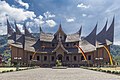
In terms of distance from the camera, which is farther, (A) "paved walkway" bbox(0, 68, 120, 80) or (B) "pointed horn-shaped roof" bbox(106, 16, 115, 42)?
(B) "pointed horn-shaped roof" bbox(106, 16, 115, 42)

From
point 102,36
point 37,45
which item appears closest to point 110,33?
point 102,36

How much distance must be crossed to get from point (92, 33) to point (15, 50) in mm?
27563

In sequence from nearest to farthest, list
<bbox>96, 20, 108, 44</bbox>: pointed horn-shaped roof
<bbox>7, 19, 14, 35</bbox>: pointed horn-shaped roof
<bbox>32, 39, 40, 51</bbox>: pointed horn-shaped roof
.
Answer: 1. <bbox>96, 20, 108, 44</bbox>: pointed horn-shaped roof
2. <bbox>32, 39, 40, 51</bbox>: pointed horn-shaped roof
3. <bbox>7, 19, 14, 35</bbox>: pointed horn-shaped roof

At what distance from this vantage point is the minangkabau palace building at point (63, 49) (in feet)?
222

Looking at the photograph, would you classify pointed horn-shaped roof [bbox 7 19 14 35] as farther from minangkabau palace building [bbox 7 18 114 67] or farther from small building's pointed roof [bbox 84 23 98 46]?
small building's pointed roof [bbox 84 23 98 46]

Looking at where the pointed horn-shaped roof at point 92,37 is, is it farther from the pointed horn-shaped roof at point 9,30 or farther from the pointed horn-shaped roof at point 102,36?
the pointed horn-shaped roof at point 9,30

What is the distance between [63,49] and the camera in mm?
70000

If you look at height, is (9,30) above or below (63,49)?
above

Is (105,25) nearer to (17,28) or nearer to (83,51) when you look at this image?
(83,51)

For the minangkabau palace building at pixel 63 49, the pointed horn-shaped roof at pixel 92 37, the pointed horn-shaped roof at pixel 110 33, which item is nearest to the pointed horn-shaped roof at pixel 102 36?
the minangkabau palace building at pixel 63 49

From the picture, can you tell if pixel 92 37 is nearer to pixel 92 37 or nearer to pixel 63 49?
pixel 92 37

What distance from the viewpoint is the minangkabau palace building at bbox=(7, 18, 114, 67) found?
67.7m

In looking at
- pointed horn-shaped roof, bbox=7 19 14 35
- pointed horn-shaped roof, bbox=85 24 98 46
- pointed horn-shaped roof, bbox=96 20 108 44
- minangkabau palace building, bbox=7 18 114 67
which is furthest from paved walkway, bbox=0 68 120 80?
pointed horn-shaped roof, bbox=7 19 14 35

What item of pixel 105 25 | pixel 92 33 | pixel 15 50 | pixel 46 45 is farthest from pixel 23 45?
pixel 105 25
